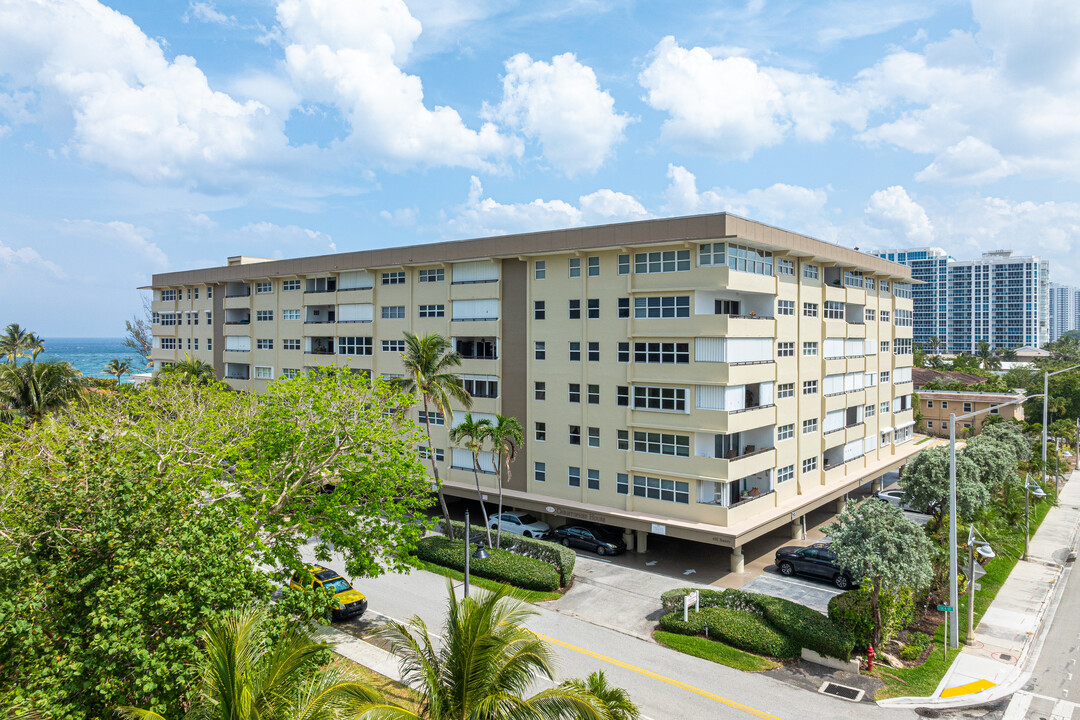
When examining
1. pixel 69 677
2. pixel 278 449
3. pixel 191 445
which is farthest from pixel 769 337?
pixel 69 677

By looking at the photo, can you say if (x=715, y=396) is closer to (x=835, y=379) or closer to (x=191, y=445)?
(x=835, y=379)

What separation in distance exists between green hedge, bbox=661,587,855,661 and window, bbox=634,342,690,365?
11.2m

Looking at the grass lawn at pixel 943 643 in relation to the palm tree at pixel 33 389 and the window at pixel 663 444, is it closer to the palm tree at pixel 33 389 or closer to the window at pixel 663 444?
the window at pixel 663 444

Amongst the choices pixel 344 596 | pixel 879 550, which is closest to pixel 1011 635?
pixel 879 550

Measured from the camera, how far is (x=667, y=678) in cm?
2191

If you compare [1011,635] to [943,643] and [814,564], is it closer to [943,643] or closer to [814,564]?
[943,643]

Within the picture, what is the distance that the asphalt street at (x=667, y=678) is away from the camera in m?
19.9

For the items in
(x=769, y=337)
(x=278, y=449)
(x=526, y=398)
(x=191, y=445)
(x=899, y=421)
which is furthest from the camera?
(x=899, y=421)

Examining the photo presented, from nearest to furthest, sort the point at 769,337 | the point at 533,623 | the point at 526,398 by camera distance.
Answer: the point at 533,623, the point at 769,337, the point at 526,398

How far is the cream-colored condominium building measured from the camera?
3250cm

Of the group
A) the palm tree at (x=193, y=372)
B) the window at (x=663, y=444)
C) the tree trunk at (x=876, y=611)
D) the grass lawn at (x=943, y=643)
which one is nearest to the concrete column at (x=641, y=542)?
the window at (x=663, y=444)

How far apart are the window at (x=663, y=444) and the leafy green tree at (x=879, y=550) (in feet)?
32.0

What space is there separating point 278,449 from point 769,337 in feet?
82.0

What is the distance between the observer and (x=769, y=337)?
35188mm
